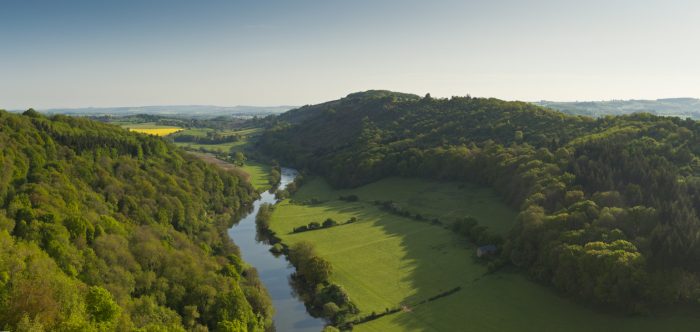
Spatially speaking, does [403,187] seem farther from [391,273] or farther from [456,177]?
[391,273]

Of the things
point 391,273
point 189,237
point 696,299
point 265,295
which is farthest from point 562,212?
point 189,237

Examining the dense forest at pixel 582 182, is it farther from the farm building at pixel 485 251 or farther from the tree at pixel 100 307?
the tree at pixel 100 307

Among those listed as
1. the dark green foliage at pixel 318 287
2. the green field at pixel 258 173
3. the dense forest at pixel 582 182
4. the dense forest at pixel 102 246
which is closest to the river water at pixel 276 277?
the dark green foliage at pixel 318 287

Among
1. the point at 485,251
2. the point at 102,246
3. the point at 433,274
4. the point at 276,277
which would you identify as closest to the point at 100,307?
the point at 102,246

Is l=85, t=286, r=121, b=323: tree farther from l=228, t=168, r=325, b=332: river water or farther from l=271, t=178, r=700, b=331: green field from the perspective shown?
l=271, t=178, r=700, b=331: green field

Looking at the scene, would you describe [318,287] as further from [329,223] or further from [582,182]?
[582,182]

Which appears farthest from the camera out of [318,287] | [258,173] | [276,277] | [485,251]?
[258,173]
